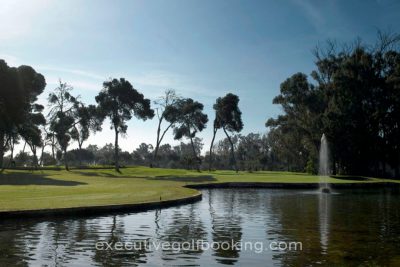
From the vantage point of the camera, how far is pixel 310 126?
7419 centimetres

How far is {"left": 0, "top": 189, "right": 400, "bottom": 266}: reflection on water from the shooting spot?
11.7m

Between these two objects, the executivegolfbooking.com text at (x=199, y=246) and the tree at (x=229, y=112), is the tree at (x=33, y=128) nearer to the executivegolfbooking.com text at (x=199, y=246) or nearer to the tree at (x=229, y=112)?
the tree at (x=229, y=112)

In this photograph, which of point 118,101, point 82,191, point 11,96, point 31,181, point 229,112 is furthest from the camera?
point 229,112

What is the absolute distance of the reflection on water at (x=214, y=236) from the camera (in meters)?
11.7

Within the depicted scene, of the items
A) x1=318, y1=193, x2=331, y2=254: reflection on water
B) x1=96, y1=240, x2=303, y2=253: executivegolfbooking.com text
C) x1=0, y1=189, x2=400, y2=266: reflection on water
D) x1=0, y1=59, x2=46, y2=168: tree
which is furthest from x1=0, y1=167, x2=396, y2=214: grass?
x1=0, y1=59, x2=46, y2=168: tree

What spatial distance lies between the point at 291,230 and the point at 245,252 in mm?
4544

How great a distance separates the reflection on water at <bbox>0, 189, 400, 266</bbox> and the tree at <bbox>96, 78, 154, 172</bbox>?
5251 cm

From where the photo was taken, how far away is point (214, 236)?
1548 centimetres

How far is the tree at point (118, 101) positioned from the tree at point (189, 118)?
14.8m

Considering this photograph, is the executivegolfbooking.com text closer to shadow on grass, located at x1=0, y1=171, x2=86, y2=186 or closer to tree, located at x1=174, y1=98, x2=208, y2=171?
shadow on grass, located at x1=0, y1=171, x2=86, y2=186

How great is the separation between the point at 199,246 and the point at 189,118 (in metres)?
80.8

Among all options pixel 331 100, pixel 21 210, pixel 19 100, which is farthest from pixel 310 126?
pixel 21 210

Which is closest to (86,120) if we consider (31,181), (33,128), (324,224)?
(33,128)

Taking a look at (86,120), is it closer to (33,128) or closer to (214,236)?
(33,128)
